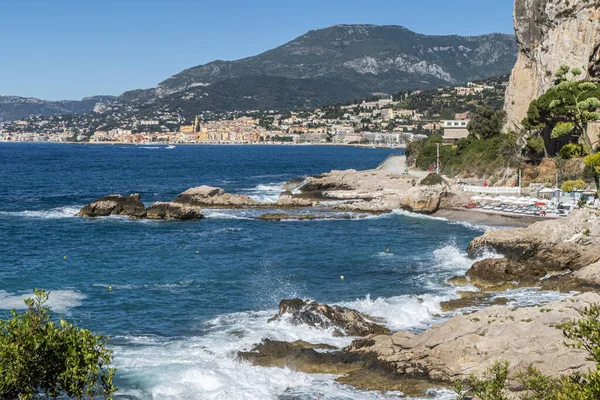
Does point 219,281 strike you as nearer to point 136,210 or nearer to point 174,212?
point 174,212

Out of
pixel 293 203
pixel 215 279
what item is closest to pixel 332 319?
pixel 215 279

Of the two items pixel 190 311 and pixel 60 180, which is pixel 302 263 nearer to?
pixel 190 311

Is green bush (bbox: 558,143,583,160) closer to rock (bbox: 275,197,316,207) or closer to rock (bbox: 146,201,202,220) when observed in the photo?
rock (bbox: 146,201,202,220)

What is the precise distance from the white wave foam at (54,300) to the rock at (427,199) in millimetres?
29573

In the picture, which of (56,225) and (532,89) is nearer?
(56,225)

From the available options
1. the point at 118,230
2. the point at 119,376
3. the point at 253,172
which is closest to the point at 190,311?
the point at 119,376

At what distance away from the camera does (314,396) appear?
16.8 metres

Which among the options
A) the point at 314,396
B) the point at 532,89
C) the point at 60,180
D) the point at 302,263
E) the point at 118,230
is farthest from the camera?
the point at 60,180

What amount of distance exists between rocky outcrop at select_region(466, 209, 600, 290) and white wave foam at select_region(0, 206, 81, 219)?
3479cm

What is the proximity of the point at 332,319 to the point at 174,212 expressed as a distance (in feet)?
99.9

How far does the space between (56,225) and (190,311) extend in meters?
25.8

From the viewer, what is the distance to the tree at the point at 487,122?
77125mm

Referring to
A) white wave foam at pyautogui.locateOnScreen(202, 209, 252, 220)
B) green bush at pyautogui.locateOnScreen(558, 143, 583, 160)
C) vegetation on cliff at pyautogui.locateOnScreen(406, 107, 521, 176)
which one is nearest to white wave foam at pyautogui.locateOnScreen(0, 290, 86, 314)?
green bush at pyautogui.locateOnScreen(558, 143, 583, 160)

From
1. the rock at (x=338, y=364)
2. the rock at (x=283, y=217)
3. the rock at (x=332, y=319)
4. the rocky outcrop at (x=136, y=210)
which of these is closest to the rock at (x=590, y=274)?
the rock at (x=332, y=319)
